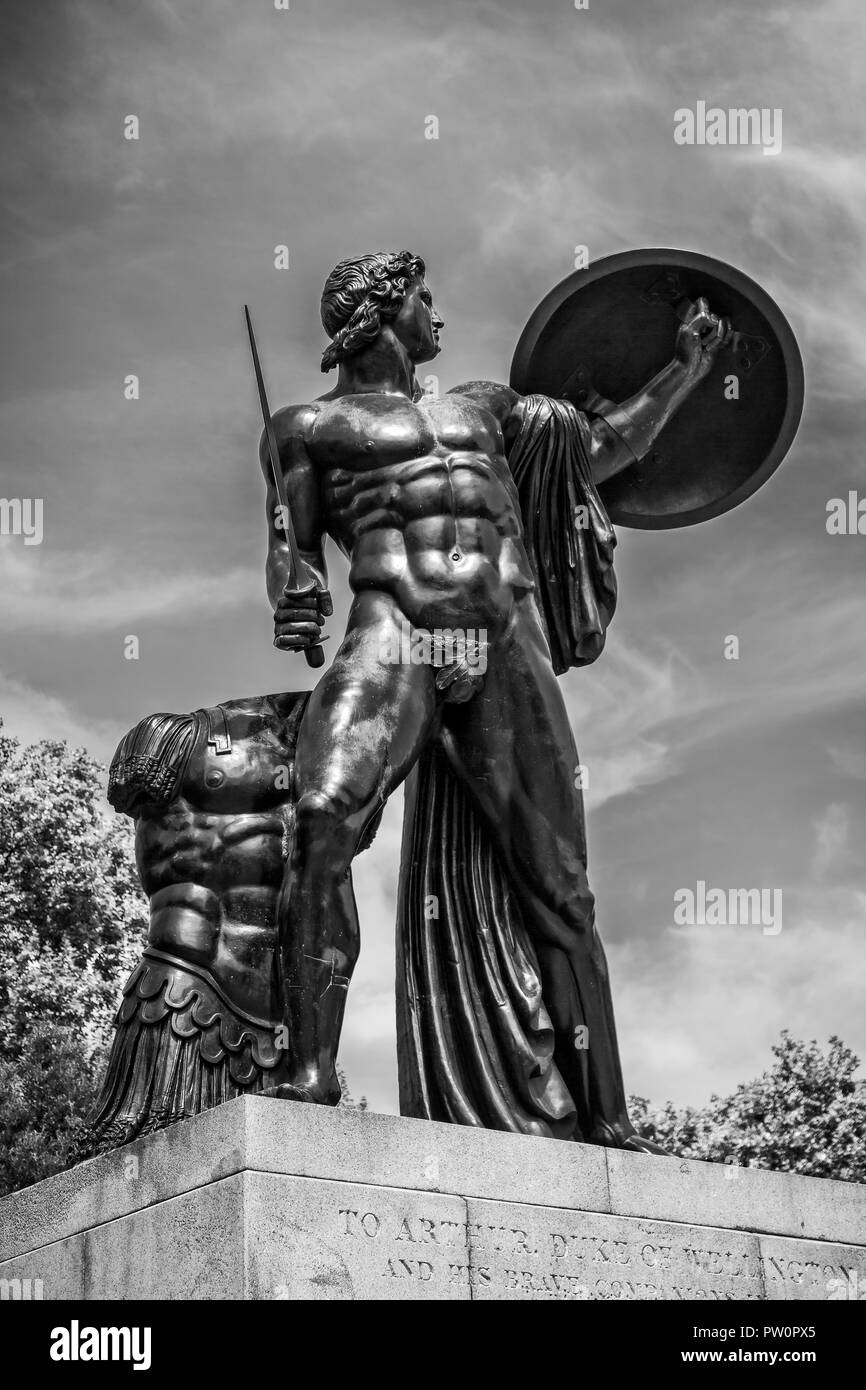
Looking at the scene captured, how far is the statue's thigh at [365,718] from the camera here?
8.70m

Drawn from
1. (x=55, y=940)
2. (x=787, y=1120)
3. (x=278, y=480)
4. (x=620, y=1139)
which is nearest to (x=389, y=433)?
(x=278, y=480)

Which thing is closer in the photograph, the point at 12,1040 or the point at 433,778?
the point at 433,778

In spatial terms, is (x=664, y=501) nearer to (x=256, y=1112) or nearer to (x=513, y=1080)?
(x=513, y=1080)

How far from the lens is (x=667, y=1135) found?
32875 millimetres

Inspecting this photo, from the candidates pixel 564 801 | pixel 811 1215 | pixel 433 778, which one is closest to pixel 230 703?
pixel 433 778

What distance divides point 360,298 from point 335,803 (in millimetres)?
3276

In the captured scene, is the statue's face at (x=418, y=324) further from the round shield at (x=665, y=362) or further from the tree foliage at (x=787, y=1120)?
the tree foliage at (x=787, y=1120)

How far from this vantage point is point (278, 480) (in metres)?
9.80

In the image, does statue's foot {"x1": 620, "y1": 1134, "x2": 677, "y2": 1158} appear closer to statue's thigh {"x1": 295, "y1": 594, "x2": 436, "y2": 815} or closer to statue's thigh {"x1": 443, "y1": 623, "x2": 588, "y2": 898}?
statue's thigh {"x1": 443, "y1": 623, "x2": 588, "y2": 898}

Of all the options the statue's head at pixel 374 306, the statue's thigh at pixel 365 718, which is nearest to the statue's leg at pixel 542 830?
the statue's thigh at pixel 365 718

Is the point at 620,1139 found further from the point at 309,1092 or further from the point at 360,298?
the point at 360,298

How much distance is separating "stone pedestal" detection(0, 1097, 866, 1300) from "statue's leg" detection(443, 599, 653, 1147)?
113 cm

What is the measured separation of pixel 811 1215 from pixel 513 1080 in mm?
1588
